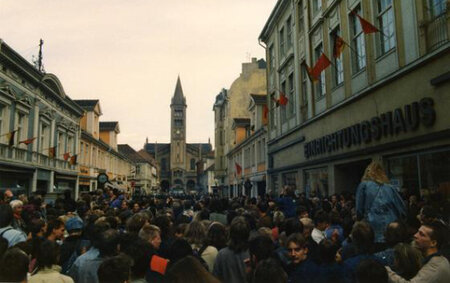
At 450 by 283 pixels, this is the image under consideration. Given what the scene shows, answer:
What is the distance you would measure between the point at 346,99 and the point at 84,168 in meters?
26.9

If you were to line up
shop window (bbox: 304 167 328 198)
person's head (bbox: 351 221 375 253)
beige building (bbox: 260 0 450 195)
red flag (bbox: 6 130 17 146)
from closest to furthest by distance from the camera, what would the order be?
person's head (bbox: 351 221 375 253) < beige building (bbox: 260 0 450 195) < shop window (bbox: 304 167 328 198) < red flag (bbox: 6 130 17 146)

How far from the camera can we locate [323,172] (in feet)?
53.8

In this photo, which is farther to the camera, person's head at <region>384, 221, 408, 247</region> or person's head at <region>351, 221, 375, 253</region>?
person's head at <region>384, 221, 408, 247</region>

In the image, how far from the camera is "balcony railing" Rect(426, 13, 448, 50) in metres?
8.71

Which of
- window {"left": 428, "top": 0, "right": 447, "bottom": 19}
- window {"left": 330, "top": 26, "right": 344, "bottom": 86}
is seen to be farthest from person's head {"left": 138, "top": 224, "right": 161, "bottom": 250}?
window {"left": 330, "top": 26, "right": 344, "bottom": 86}

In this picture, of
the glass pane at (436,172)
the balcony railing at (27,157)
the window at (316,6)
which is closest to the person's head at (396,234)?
the glass pane at (436,172)

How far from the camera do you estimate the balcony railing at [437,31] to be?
871 cm

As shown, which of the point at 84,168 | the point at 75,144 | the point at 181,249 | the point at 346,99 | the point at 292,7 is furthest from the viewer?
the point at 84,168

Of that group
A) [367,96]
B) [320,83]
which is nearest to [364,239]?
[367,96]

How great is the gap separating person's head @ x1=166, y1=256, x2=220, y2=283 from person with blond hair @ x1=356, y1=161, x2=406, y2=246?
4.06 meters

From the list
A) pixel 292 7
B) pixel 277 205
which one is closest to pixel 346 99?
pixel 277 205

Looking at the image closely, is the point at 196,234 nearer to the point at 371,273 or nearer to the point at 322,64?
the point at 371,273

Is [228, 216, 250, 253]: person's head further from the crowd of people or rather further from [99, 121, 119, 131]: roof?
[99, 121, 119, 131]: roof

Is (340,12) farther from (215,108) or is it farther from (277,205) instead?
(215,108)
